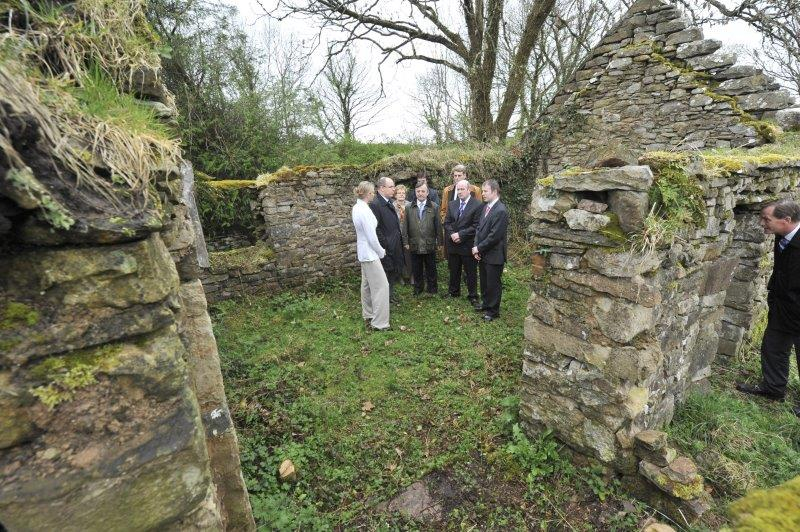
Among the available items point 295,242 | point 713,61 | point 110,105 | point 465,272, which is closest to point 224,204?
point 295,242

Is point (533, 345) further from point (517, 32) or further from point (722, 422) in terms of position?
point (517, 32)

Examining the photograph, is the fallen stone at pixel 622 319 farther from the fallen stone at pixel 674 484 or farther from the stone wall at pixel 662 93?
the stone wall at pixel 662 93

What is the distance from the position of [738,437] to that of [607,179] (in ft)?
8.60

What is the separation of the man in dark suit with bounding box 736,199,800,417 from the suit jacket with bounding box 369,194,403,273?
439cm

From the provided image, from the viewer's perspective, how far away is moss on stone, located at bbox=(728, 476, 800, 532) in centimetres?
86

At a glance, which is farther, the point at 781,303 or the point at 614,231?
the point at 781,303

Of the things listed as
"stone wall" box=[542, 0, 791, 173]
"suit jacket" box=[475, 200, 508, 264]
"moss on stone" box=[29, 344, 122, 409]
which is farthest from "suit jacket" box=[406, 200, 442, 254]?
"moss on stone" box=[29, 344, 122, 409]

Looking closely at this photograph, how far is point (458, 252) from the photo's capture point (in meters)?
6.14

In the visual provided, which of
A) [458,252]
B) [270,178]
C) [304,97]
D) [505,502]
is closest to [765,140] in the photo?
[458,252]

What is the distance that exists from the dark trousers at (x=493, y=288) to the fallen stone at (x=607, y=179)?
2.70 metres

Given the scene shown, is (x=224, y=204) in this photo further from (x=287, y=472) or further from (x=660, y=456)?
(x=660, y=456)

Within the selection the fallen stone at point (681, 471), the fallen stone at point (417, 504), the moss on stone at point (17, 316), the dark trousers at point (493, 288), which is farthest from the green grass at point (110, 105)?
the dark trousers at point (493, 288)

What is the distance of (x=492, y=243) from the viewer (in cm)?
536

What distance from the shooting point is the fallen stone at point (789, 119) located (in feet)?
20.5
